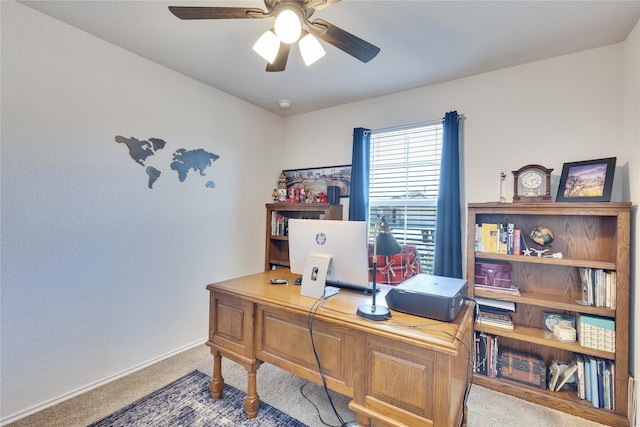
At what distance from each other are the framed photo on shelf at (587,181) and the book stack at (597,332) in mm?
793

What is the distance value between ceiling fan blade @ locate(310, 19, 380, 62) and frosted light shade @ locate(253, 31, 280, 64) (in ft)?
0.72

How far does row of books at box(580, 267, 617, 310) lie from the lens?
1.83 m

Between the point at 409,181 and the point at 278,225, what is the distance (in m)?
1.60

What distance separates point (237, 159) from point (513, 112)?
2702 millimetres

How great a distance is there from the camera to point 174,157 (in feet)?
8.55

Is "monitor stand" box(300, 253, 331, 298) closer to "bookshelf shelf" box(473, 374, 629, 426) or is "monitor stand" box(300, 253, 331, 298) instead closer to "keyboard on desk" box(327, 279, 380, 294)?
"keyboard on desk" box(327, 279, 380, 294)

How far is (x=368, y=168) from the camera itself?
3072 mm

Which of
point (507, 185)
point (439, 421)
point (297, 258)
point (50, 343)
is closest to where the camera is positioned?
point (439, 421)

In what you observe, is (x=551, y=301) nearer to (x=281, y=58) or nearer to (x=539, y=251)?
(x=539, y=251)

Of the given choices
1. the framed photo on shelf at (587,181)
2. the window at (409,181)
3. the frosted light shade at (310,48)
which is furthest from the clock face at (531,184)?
the frosted light shade at (310,48)

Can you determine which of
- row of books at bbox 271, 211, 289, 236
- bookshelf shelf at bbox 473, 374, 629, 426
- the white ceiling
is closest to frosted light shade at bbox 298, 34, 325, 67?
the white ceiling

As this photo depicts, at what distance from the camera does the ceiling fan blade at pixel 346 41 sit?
4.73 ft

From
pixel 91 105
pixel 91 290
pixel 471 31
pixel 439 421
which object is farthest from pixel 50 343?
pixel 471 31

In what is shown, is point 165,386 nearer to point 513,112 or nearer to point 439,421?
point 439,421
